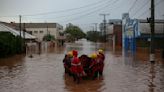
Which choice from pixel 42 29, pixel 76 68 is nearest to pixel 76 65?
pixel 76 68

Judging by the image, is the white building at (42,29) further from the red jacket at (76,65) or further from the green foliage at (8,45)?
the red jacket at (76,65)

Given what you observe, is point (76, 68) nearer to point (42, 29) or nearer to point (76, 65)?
point (76, 65)

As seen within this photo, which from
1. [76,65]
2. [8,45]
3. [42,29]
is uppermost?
[42,29]

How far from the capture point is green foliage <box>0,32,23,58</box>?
3720cm

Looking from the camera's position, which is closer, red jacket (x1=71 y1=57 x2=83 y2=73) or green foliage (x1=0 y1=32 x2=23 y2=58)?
red jacket (x1=71 y1=57 x2=83 y2=73)

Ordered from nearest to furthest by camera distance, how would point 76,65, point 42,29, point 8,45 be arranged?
1. point 76,65
2. point 8,45
3. point 42,29

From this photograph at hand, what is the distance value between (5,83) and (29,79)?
1680mm

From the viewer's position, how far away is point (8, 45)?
38.4m

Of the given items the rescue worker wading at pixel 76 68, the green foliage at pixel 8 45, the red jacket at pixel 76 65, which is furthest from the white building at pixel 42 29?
the red jacket at pixel 76 65

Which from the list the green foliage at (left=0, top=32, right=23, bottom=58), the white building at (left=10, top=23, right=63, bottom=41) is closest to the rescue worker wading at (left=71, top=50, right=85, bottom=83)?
the green foliage at (left=0, top=32, right=23, bottom=58)

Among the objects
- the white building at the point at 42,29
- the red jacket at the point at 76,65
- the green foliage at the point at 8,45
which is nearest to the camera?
the red jacket at the point at 76,65

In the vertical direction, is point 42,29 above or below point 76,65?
above

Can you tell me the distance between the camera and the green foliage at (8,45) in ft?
122

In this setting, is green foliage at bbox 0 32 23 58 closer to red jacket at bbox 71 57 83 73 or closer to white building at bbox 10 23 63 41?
red jacket at bbox 71 57 83 73
